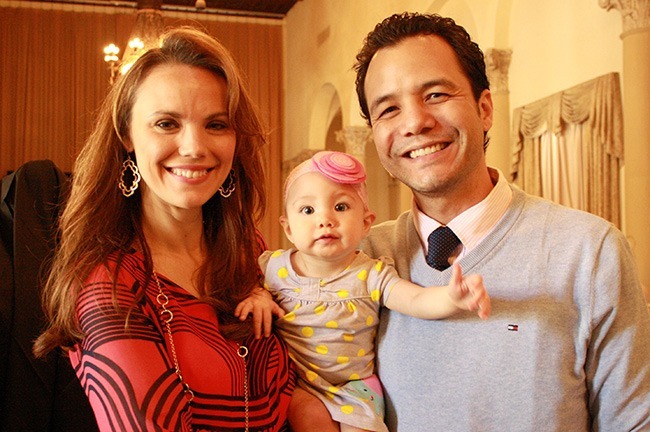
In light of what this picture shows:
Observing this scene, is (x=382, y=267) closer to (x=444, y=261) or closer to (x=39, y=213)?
(x=444, y=261)

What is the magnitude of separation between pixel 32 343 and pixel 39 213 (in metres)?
0.43

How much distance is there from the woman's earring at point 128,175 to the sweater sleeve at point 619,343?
4.43 feet

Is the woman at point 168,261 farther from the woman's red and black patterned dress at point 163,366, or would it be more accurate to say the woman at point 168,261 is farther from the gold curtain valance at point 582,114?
the gold curtain valance at point 582,114

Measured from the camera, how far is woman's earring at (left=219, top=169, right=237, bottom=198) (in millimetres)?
2264

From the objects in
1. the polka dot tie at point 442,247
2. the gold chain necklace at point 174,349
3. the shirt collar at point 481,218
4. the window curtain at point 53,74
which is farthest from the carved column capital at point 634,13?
the window curtain at point 53,74

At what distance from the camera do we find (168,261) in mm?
2086

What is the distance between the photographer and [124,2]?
16484mm

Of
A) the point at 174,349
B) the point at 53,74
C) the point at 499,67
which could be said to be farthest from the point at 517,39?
the point at 53,74

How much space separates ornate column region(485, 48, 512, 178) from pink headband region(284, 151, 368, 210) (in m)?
6.98

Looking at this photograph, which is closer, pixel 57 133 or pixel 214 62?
pixel 214 62

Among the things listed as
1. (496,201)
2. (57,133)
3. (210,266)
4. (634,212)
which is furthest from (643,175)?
(57,133)

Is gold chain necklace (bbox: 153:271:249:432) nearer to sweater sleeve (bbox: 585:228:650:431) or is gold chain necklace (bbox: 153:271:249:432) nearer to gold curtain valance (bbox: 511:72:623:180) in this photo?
sweater sleeve (bbox: 585:228:650:431)

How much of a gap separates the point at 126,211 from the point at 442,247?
38.4 inches

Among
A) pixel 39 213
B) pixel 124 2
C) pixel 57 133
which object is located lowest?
pixel 39 213
